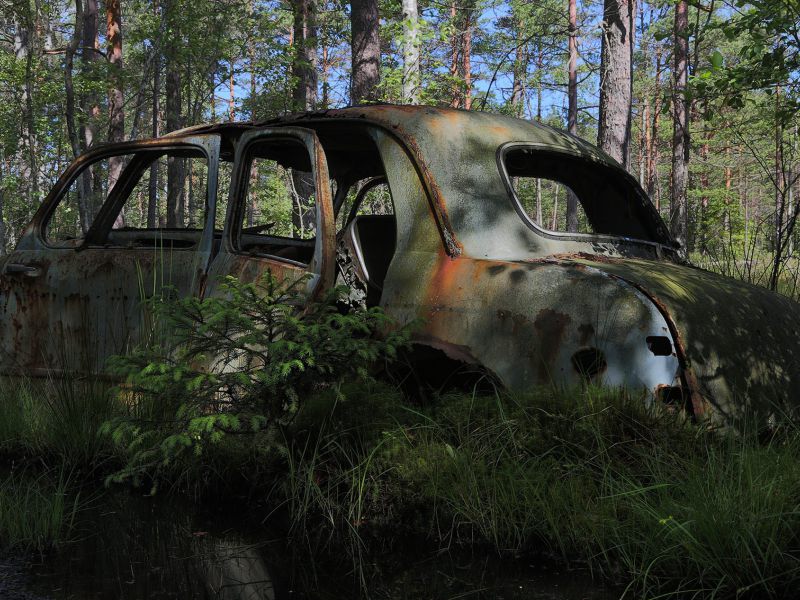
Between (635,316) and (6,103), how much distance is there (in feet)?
94.6

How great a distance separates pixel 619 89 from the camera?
10.3m

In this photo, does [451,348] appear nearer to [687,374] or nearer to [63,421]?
[687,374]

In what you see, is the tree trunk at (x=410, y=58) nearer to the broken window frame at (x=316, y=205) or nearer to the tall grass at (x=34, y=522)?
the broken window frame at (x=316, y=205)

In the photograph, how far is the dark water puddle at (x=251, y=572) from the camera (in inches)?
93.0

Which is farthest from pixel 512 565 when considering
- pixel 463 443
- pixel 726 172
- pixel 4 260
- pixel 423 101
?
pixel 726 172

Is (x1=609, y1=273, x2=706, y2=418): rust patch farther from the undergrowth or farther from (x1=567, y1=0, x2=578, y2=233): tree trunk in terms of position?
(x1=567, y1=0, x2=578, y2=233): tree trunk

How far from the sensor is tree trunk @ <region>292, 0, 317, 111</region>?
47.8 ft

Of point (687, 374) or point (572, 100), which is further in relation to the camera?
point (572, 100)

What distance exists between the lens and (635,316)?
2.56 meters

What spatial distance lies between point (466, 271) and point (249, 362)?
3.41 ft

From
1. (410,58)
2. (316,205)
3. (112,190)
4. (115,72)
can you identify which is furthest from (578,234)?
(115,72)

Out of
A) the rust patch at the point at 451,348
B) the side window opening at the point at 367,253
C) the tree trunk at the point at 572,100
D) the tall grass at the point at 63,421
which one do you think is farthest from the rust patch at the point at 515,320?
the tree trunk at the point at 572,100

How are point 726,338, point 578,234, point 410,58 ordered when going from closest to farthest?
point 726,338 → point 578,234 → point 410,58

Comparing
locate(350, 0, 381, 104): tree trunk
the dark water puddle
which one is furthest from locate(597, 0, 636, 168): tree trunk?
the dark water puddle
